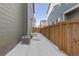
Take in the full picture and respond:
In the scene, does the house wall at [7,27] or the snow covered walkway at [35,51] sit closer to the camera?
the house wall at [7,27]

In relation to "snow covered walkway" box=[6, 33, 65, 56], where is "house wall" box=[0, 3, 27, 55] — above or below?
above

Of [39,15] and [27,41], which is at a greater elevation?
[39,15]

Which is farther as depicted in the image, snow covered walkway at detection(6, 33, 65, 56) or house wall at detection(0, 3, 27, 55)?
snow covered walkway at detection(6, 33, 65, 56)

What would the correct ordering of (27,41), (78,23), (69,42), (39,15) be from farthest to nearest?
(39,15), (27,41), (69,42), (78,23)

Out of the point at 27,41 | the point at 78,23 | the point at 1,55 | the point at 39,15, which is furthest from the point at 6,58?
the point at 39,15

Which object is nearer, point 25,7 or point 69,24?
point 69,24

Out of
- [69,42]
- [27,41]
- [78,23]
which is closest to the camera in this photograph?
[78,23]

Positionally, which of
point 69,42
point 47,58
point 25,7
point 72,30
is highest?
point 25,7

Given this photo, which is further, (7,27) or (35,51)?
(35,51)

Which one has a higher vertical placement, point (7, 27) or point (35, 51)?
point (7, 27)

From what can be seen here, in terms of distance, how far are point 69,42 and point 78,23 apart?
2.67 feet

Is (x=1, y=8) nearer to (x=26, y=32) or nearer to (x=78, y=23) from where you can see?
(x=78, y=23)

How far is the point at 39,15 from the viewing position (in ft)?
54.5

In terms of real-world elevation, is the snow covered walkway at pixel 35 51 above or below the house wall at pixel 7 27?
below
